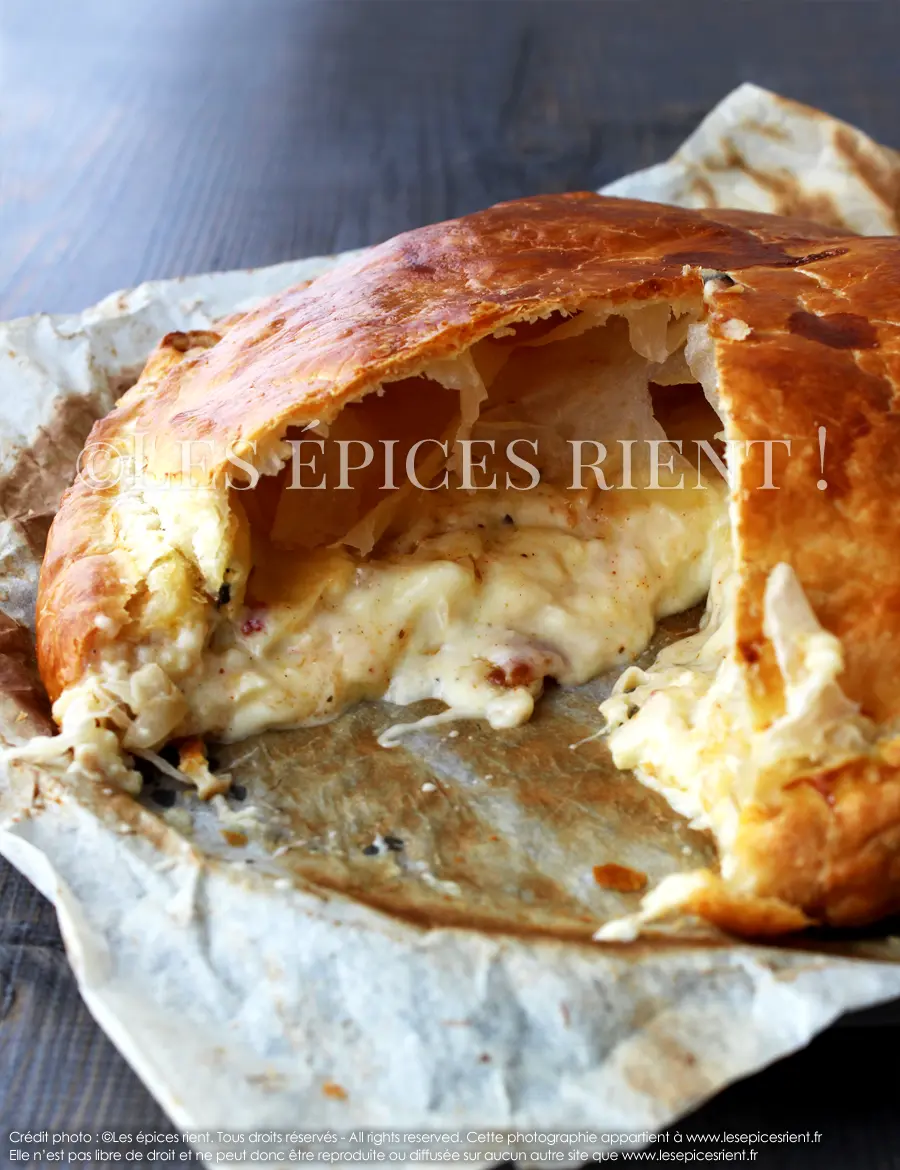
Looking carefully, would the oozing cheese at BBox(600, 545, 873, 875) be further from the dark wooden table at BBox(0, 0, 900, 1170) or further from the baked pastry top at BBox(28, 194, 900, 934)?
the dark wooden table at BBox(0, 0, 900, 1170)

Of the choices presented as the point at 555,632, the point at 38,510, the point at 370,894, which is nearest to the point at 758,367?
the point at 555,632

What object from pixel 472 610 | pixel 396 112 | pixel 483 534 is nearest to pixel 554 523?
pixel 483 534

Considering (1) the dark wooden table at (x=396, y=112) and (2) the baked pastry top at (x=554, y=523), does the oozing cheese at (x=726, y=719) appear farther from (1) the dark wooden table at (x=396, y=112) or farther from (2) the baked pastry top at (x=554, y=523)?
→ (1) the dark wooden table at (x=396, y=112)

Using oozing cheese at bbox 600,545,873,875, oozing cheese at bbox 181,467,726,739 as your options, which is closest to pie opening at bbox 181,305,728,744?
oozing cheese at bbox 181,467,726,739

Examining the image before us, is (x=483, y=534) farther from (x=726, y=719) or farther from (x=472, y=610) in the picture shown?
(x=726, y=719)

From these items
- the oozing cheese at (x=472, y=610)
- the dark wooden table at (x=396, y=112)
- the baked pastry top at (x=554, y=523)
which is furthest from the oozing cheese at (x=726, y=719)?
the dark wooden table at (x=396, y=112)

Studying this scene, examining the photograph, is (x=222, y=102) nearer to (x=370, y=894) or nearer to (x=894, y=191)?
(x=894, y=191)

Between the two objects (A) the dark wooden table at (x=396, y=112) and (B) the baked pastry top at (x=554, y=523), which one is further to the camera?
(A) the dark wooden table at (x=396, y=112)

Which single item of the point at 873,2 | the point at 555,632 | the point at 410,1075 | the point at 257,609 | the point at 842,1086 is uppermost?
the point at 257,609

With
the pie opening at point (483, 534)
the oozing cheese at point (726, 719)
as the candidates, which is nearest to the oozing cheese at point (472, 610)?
the pie opening at point (483, 534)
